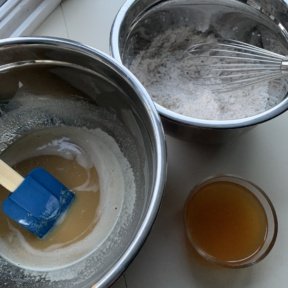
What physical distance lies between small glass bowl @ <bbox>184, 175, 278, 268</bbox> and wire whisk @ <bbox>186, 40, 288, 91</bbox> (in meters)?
0.16

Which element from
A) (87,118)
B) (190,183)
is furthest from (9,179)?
(190,183)

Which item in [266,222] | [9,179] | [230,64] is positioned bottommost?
[266,222]

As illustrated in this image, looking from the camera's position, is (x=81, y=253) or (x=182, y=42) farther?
(x=182, y=42)

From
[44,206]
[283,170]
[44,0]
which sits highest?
[44,0]

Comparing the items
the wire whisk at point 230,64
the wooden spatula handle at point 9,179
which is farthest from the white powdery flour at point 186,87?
the wooden spatula handle at point 9,179

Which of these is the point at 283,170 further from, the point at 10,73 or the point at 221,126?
the point at 10,73

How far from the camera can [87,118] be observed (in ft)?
2.56

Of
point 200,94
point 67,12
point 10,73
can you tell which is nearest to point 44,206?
point 10,73

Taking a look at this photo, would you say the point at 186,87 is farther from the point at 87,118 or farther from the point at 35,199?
the point at 35,199

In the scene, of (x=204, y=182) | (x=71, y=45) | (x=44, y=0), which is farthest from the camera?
(x=44, y=0)

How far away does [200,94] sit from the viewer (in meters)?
0.80

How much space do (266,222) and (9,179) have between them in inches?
15.5

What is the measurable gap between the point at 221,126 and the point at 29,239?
1.10 ft

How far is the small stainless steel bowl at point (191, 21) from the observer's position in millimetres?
708
